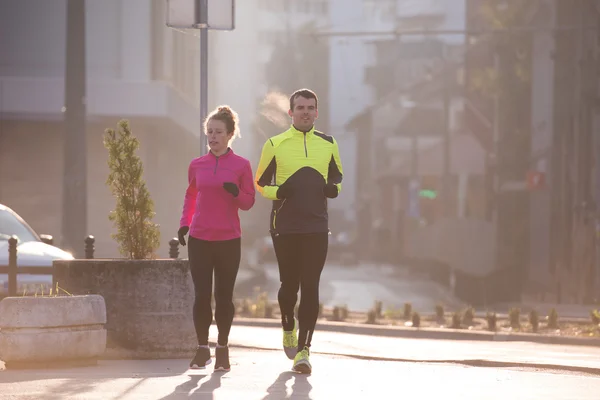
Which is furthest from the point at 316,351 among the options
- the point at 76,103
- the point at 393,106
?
the point at 393,106

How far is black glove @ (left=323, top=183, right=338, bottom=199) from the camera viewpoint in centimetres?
1062

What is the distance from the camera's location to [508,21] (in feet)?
139

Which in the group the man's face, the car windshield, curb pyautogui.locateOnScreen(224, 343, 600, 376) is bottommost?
curb pyautogui.locateOnScreen(224, 343, 600, 376)

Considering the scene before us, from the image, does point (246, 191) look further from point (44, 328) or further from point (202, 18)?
point (202, 18)

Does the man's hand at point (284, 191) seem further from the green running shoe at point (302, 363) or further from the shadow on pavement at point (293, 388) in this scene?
the shadow on pavement at point (293, 388)

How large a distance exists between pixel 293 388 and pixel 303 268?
→ 127cm

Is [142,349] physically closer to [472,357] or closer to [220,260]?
[220,260]

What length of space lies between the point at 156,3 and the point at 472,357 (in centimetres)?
2146

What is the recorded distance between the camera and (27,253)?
18250mm

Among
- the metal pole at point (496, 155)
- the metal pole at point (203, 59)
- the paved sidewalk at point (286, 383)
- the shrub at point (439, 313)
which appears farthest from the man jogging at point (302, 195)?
the metal pole at point (496, 155)

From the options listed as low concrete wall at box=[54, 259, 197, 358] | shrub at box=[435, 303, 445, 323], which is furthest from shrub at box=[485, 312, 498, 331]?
low concrete wall at box=[54, 259, 197, 358]

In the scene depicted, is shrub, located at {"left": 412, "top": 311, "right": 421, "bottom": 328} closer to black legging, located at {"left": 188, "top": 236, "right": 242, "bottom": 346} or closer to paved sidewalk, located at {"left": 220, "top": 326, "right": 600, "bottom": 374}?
paved sidewalk, located at {"left": 220, "top": 326, "right": 600, "bottom": 374}

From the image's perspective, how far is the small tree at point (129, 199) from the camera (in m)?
12.1

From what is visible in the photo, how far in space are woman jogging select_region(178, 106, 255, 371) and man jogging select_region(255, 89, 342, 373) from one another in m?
0.21
